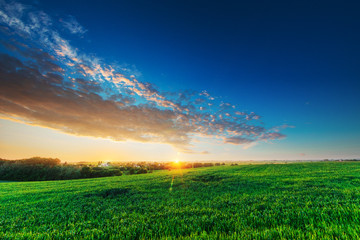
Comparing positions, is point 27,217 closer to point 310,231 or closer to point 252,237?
point 252,237

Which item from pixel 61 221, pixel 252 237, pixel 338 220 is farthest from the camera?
pixel 61 221

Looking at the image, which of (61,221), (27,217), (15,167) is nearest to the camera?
(61,221)

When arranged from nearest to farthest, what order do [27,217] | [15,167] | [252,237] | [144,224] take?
[252,237] < [144,224] < [27,217] < [15,167]

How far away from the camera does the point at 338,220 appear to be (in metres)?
4.41

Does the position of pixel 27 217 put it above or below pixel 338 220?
below

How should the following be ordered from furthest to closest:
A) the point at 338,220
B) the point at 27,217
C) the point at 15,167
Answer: the point at 15,167, the point at 27,217, the point at 338,220

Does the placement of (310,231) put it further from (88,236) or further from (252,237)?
(88,236)

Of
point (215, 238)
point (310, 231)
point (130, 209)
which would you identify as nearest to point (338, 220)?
point (310, 231)

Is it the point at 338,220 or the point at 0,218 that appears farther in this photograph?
the point at 0,218

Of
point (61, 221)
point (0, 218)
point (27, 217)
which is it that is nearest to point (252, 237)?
point (61, 221)

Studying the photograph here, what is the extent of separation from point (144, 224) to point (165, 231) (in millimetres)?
1126

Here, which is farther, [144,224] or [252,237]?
[144,224]

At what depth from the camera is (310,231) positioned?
3.79 meters

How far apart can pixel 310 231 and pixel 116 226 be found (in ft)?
19.6
